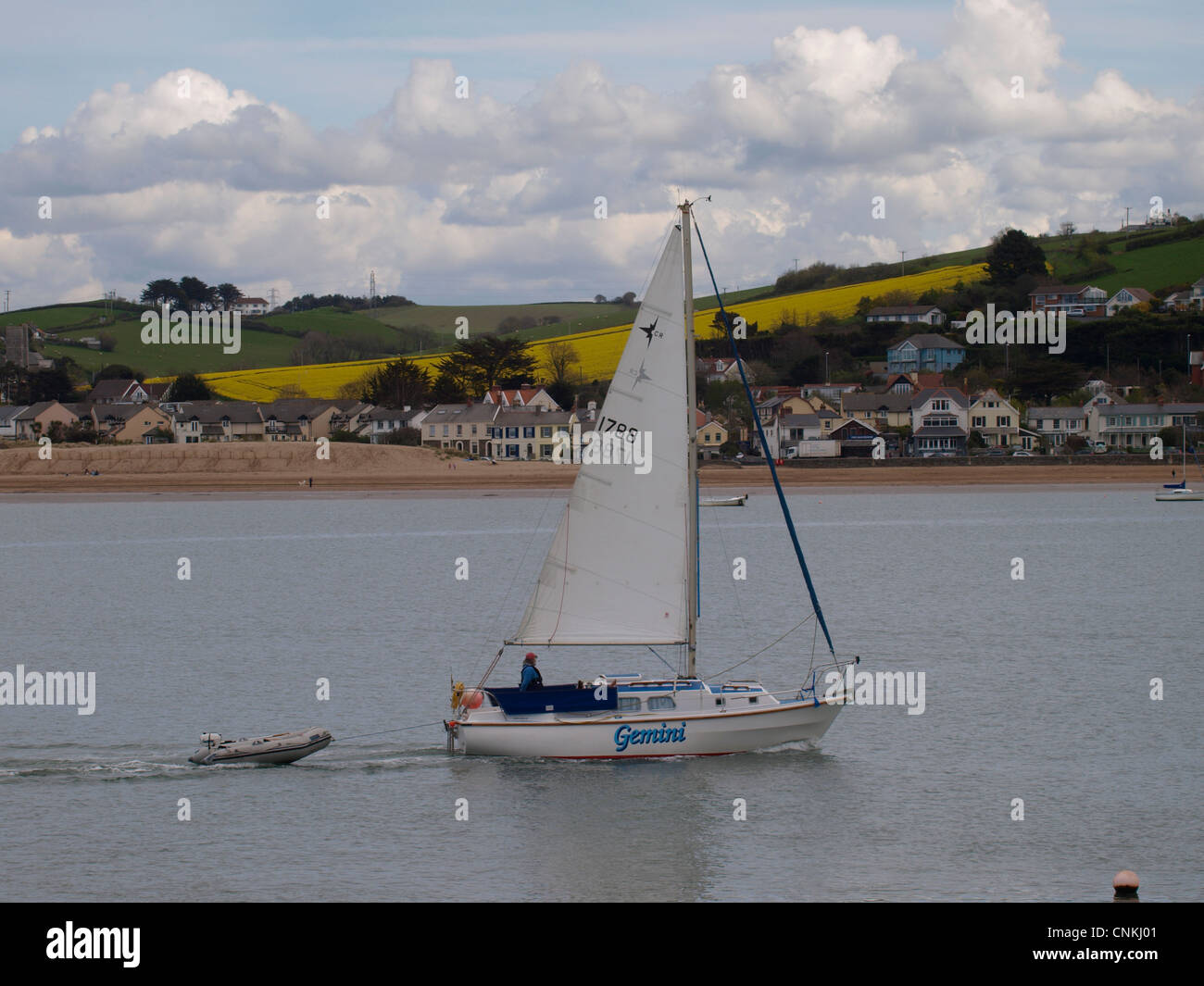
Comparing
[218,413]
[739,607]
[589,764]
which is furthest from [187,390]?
[589,764]

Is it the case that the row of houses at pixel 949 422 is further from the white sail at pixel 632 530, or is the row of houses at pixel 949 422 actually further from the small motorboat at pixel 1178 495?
the white sail at pixel 632 530

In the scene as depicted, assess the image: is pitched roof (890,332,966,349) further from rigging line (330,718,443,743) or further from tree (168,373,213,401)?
rigging line (330,718,443,743)

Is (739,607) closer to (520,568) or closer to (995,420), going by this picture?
(520,568)

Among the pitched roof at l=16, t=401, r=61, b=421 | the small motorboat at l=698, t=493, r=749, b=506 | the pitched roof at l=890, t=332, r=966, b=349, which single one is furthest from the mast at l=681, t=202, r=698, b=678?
the pitched roof at l=890, t=332, r=966, b=349

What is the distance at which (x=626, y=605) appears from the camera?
92.7 feet

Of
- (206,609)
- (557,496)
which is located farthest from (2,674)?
(557,496)

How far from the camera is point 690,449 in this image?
27344 millimetres

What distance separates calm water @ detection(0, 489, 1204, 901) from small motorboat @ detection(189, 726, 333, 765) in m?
0.29

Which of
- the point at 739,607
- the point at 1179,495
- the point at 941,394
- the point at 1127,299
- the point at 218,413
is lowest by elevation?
the point at 739,607

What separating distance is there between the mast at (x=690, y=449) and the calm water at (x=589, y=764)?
9.54 ft

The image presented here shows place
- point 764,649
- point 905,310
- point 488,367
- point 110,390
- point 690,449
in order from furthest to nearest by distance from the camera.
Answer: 1. point 905,310
2. point 110,390
3. point 488,367
4. point 764,649
5. point 690,449

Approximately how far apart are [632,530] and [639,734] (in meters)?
4.02

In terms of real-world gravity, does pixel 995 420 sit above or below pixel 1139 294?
below
